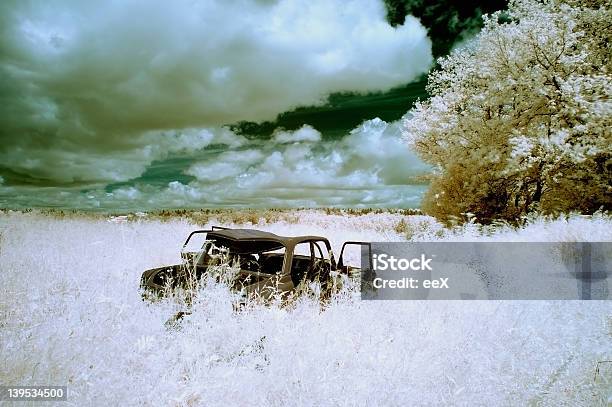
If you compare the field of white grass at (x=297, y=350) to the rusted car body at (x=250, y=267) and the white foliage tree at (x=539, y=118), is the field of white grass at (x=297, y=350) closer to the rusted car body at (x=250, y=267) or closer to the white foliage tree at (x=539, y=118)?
the rusted car body at (x=250, y=267)

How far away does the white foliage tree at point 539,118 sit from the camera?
44.1 ft

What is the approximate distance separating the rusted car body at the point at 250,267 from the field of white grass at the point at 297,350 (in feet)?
0.90

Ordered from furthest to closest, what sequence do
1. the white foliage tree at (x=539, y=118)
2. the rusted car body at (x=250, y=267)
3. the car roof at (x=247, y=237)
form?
the white foliage tree at (x=539, y=118) < the car roof at (x=247, y=237) < the rusted car body at (x=250, y=267)

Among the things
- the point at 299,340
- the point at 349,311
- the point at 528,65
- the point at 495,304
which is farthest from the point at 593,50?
the point at 299,340

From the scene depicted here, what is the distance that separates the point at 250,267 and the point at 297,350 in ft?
8.37

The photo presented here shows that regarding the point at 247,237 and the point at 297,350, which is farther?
the point at 247,237

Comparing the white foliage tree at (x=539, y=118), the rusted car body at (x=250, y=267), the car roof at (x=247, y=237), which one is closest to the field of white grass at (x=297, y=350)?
the rusted car body at (x=250, y=267)

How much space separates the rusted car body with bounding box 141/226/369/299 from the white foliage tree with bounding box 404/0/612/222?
1001cm

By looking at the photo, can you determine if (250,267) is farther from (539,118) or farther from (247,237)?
(539,118)

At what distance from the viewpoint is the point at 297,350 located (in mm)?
4703

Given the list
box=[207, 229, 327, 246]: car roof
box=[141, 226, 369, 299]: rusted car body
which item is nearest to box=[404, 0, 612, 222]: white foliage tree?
box=[141, 226, 369, 299]: rusted car body

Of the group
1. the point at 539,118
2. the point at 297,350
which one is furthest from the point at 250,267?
the point at 539,118

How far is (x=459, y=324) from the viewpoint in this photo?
598 cm

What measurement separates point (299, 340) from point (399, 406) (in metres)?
1.28
